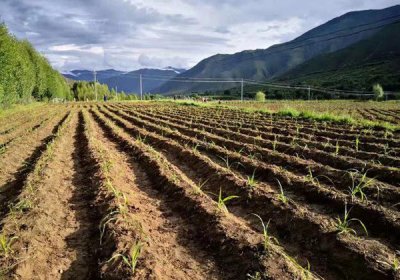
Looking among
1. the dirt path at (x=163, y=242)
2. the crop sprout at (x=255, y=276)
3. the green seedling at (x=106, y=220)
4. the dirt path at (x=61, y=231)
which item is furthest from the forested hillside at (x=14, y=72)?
the crop sprout at (x=255, y=276)

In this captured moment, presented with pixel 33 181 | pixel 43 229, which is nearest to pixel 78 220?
pixel 43 229

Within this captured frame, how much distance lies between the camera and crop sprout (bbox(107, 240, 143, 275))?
4.45 meters

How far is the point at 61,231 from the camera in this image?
6000 millimetres

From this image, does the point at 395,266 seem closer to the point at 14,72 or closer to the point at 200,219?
the point at 200,219

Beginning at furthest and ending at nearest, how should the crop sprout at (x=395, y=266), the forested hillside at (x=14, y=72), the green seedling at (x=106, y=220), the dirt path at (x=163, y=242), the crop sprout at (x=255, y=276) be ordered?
the forested hillside at (x=14, y=72) < the green seedling at (x=106, y=220) < the dirt path at (x=163, y=242) < the crop sprout at (x=395, y=266) < the crop sprout at (x=255, y=276)

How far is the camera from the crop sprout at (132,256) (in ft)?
14.6

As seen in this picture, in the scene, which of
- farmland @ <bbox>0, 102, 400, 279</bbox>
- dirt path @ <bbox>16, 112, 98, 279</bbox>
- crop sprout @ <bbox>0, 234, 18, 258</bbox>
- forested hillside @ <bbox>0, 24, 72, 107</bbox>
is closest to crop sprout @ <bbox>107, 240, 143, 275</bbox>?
farmland @ <bbox>0, 102, 400, 279</bbox>

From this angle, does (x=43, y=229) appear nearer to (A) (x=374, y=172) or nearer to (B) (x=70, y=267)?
(B) (x=70, y=267)

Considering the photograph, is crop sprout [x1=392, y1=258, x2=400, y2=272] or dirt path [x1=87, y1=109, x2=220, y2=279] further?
dirt path [x1=87, y1=109, x2=220, y2=279]

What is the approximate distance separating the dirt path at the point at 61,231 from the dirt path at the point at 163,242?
0.70 meters

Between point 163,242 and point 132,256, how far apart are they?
3.11 feet

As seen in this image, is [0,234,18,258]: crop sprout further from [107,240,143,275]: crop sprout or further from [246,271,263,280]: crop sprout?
[246,271,263,280]: crop sprout

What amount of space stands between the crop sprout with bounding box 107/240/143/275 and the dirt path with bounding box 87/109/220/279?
0.09 m

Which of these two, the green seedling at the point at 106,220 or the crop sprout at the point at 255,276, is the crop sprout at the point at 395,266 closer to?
the crop sprout at the point at 255,276
